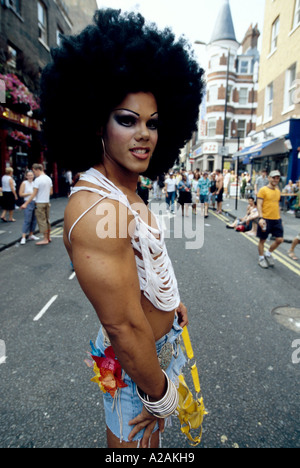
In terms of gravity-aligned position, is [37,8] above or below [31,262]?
above

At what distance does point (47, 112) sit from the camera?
1482 mm

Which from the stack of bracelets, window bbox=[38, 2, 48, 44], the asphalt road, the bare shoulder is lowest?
the asphalt road

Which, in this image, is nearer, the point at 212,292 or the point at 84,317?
the point at 84,317

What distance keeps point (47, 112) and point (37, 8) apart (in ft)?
64.0

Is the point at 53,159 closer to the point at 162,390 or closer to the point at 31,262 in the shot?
the point at 162,390

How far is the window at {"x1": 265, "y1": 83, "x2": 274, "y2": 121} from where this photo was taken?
17.2 meters

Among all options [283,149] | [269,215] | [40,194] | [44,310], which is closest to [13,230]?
[40,194]

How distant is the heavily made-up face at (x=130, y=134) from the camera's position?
1207mm

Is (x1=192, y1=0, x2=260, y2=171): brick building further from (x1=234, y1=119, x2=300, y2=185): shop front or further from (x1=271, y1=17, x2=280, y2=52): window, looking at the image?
(x1=234, y1=119, x2=300, y2=185): shop front

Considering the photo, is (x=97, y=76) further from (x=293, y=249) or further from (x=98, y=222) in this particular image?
(x=293, y=249)

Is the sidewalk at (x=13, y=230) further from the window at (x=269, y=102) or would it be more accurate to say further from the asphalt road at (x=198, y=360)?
the window at (x=269, y=102)

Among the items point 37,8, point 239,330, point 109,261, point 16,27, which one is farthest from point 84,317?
point 37,8

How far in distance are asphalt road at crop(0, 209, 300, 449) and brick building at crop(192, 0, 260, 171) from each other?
1242 inches

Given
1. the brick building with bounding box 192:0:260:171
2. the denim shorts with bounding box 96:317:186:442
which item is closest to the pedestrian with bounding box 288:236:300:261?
the denim shorts with bounding box 96:317:186:442
